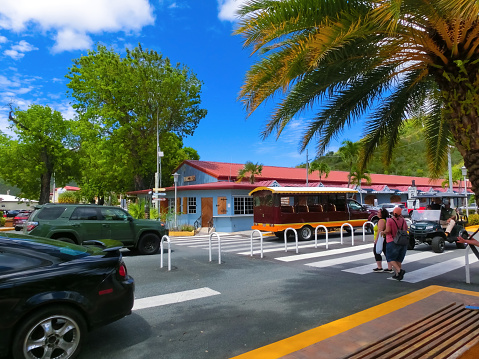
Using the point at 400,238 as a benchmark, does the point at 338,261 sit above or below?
below

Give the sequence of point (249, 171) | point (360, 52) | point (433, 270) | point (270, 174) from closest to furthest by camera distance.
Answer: point (360, 52), point (433, 270), point (249, 171), point (270, 174)

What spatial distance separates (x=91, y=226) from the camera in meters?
10.6

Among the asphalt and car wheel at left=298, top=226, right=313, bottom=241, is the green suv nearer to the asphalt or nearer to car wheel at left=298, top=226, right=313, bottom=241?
car wheel at left=298, top=226, right=313, bottom=241

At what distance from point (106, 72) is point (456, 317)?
99.1ft

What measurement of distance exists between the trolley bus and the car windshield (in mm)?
4632

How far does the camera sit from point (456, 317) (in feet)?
13.9

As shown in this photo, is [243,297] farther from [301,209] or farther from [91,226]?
[301,209]

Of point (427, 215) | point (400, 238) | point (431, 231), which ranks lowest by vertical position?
point (431, 231)

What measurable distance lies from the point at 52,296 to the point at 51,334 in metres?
0.39

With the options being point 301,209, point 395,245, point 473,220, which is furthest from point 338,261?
point 473,220

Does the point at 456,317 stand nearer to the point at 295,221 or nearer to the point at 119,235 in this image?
the point at 119,235

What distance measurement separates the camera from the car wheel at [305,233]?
15.6 metres

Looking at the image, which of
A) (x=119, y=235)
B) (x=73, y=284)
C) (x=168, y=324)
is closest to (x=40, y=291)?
(x=73, y=284)

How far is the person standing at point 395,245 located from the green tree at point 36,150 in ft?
121
